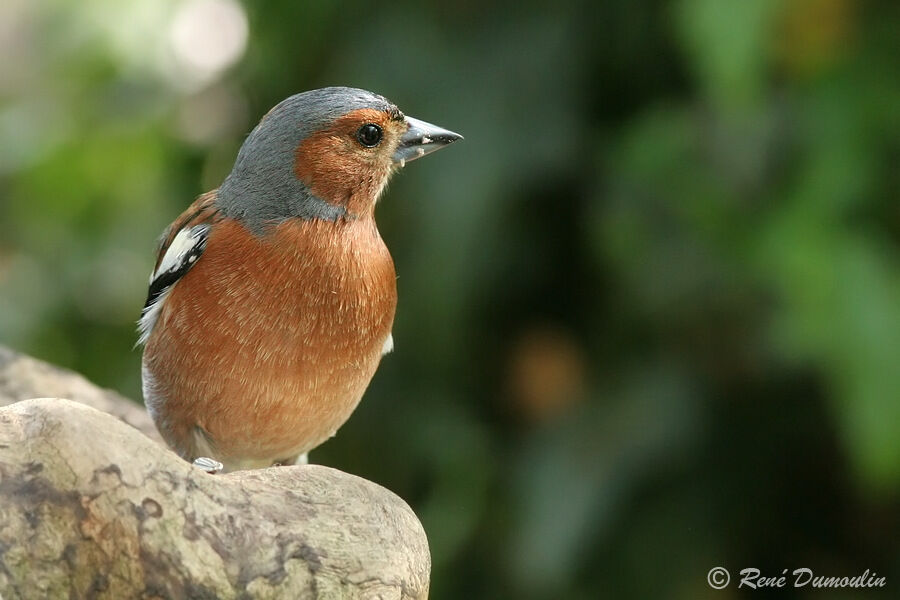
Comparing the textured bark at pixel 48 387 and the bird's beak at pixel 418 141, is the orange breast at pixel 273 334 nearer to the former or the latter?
the bird's beak at pixel 418 141

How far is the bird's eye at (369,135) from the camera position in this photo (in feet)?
11.5

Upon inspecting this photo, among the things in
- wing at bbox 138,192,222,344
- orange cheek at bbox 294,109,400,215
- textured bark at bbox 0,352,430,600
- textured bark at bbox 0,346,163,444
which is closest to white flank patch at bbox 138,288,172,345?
wing at bbox 138,192,222,344

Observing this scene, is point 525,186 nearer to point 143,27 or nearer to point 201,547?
point 143,27

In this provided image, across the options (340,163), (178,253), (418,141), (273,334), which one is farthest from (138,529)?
(418,141)

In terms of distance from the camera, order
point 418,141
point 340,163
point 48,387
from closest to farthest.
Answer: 1. point 340,163
2. point 418,141
3. point 48,387

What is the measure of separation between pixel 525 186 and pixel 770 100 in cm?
105

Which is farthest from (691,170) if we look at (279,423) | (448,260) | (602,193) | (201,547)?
(201,547)

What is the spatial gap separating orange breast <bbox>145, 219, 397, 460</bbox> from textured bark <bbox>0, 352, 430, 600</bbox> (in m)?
0.78

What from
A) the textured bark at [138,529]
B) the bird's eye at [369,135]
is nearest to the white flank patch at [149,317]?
the bird's eye at [369,135]

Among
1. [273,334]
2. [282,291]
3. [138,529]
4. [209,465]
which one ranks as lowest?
[209,465]

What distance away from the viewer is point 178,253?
139 inches

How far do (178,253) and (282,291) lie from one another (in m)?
0.45

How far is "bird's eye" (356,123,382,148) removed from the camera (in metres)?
3.51

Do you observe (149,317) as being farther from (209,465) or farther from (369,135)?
(369,135)
